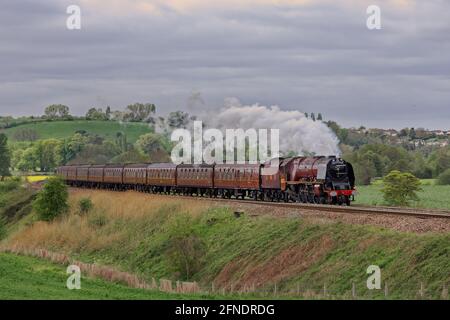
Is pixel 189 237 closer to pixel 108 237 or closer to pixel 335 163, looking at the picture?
pixel 335 163

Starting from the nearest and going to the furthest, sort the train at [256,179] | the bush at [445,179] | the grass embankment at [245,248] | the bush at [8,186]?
the grass embankment at [245,248] → the train at [256,179] → the bush at [445,179] → the bush at [8,186]

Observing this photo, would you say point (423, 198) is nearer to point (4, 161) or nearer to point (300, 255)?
point (300, 255)

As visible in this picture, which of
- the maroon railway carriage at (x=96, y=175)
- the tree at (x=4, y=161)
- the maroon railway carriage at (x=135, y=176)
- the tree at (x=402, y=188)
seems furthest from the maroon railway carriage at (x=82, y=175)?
the tree at (x=4, y=161)

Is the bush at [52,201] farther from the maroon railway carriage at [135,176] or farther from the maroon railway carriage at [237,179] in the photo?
the maroon railway carriage at [237,179]

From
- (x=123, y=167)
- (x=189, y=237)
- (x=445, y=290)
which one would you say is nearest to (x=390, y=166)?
(x=123, y=167)

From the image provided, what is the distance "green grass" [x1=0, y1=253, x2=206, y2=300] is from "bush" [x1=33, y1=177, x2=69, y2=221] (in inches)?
1223

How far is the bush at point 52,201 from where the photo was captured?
87.8 meters

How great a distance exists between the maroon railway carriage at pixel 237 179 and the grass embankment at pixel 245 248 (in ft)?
15.4

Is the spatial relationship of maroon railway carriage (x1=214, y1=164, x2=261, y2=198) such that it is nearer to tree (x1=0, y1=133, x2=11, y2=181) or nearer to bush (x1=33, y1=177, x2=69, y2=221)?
bush (x1=33, y1=177, x2=69, y2=221)

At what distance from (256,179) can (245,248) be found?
20.0m

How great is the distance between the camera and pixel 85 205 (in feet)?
290

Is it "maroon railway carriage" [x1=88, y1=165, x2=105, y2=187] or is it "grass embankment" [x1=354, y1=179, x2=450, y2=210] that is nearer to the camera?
"grass embankment" [x1=354, y1=179, x2=450, y2=210]

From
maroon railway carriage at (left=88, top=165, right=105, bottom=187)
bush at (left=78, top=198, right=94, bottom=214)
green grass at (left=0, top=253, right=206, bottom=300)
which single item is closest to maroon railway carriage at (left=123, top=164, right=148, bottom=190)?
maroon railway carriage at (left=88, top=165, right=105, bottom=187)

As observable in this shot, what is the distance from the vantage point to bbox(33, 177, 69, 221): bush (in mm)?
87750
